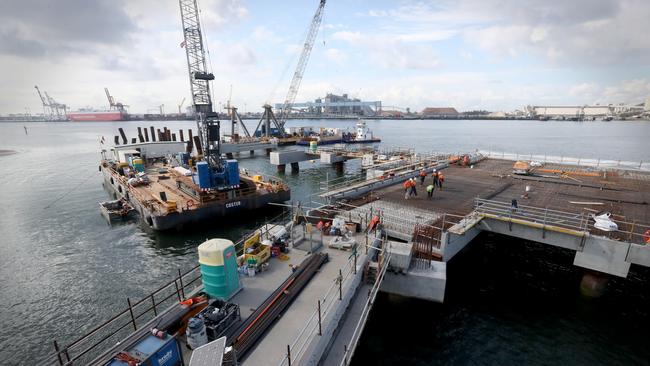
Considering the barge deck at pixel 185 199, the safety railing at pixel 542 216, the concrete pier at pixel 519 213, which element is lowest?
the barge deck at pixel 185 199

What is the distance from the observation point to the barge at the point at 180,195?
27.6 meters

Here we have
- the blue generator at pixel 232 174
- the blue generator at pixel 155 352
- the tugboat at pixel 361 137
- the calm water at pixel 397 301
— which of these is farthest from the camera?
the tugboat at pixel 361 137

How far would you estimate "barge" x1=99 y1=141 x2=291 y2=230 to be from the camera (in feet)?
90.6

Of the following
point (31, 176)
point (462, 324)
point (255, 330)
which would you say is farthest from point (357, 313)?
point (31, 176)

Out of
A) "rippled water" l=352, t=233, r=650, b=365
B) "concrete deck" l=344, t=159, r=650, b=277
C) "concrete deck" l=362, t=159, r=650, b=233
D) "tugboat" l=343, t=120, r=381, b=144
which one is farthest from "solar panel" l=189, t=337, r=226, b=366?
"tugboat" l=343, t=120, r=381, b=144

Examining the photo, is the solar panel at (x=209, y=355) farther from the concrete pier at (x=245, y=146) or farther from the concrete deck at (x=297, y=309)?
the concrete pier at (x=245, y=146)

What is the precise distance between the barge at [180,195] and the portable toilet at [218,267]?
1796 cm

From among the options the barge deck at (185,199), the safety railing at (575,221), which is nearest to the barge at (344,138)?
the barge deck at (185,199)

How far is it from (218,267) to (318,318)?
4132 millimetres

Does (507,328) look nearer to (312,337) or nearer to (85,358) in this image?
(312,337)

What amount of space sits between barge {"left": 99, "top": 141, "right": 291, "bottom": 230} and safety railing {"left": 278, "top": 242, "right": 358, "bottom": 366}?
19.2m

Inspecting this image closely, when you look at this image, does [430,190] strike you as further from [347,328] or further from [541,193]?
[347,328]

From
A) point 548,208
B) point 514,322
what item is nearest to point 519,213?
point 548,208

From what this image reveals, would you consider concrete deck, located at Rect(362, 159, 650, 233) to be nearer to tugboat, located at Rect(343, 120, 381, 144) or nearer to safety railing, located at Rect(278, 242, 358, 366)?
safety railing, located at Rect(278, 242, 358, 366)
